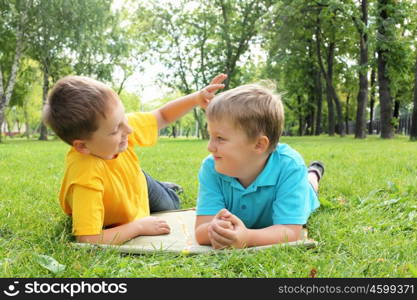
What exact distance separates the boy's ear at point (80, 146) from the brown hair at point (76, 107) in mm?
36

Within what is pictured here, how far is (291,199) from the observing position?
2.63 metres

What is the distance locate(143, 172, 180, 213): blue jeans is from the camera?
3.69 metres

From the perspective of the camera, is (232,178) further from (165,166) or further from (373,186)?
(165,166)

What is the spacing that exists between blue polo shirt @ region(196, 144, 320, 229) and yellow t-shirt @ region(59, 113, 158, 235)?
60cm

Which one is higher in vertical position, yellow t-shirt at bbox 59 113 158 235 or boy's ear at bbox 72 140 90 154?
boy's ear at bbox 72 140 90 154

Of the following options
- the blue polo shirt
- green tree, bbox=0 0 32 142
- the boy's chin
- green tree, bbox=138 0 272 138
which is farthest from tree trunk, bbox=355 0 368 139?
the boy's chin

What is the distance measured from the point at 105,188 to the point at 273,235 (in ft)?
3.84

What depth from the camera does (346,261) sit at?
7.37 feet

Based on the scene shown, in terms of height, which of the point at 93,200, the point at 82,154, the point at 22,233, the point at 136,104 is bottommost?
the point at 22,233

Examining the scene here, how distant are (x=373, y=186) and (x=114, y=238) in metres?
2.94

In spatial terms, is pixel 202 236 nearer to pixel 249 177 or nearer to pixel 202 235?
pixel 202 235

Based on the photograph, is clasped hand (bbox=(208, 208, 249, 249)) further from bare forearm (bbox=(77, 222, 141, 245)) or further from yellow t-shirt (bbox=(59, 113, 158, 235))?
yellow t-shirt (bbox=(59, 113, 158, 235))

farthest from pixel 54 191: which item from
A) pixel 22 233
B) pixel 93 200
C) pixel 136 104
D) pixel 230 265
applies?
pixel 136 104

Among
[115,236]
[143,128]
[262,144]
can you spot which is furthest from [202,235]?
[143,128]
